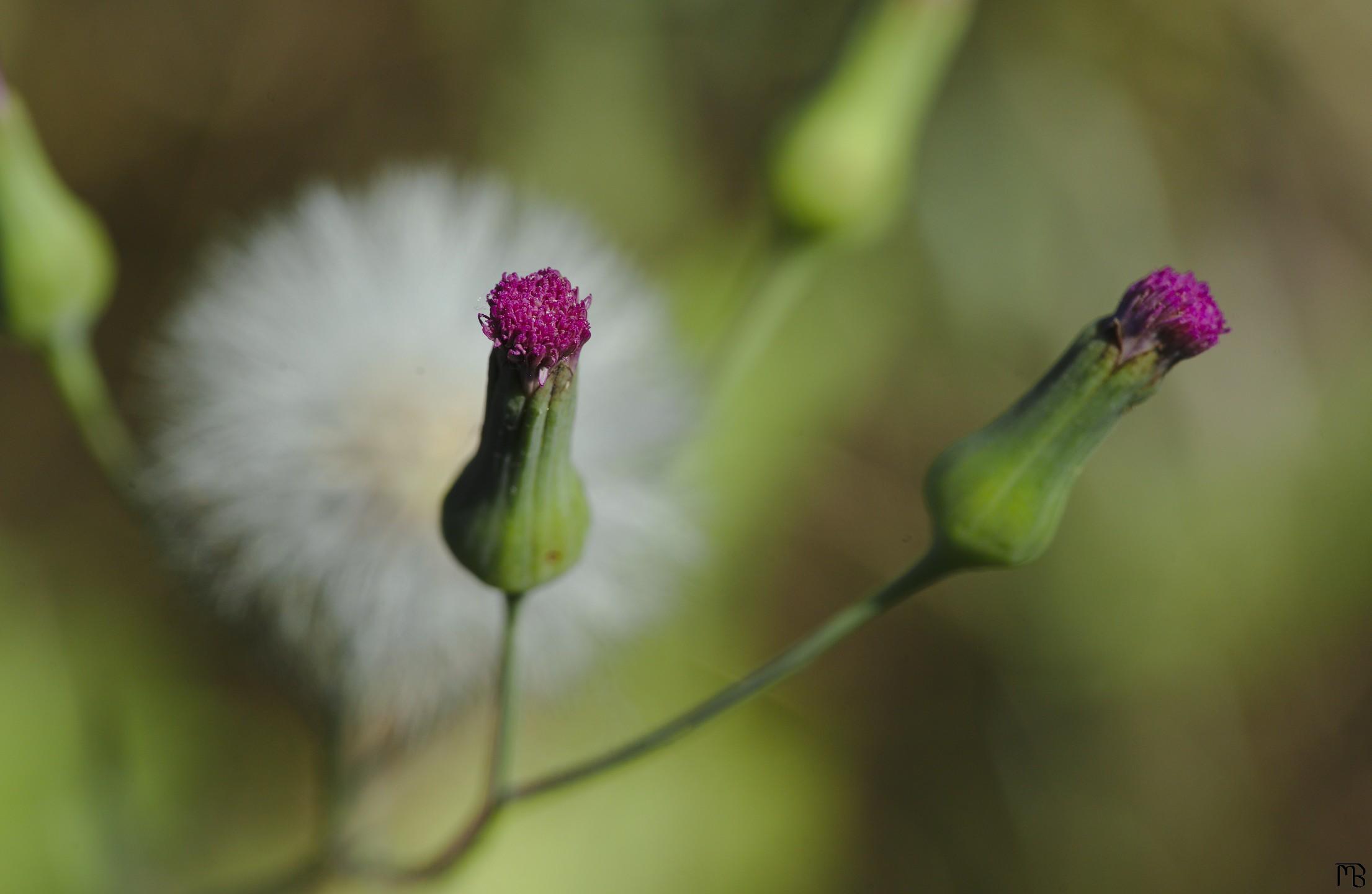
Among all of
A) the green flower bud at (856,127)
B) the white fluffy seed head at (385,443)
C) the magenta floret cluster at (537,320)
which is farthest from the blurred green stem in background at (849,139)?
the magenta floret cluster at (537,320)

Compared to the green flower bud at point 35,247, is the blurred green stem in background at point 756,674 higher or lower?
lower

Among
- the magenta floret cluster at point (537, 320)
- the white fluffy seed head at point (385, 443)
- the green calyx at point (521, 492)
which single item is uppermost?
the white fluffy seed head at point (385, 443)

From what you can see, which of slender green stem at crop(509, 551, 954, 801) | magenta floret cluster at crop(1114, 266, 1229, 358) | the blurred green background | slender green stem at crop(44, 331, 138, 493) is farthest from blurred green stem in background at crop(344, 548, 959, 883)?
the blurred green background

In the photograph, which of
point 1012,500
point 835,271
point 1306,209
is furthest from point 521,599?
point 1306,209

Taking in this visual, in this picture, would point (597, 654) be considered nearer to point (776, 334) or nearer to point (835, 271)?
point (776, 334)

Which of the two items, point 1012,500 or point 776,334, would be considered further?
point 776,334

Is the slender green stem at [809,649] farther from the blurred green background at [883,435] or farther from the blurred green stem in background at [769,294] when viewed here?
the blurred green background at [883,435]

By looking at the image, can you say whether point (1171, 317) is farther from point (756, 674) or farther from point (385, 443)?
point (385, 443)
